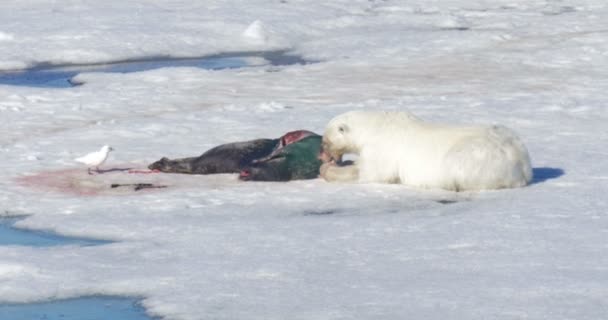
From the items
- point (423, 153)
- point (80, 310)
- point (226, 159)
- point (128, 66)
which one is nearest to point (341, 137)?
point (423, 153)

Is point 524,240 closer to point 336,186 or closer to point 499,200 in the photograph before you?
point 499,200

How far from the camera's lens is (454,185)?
8258 mm

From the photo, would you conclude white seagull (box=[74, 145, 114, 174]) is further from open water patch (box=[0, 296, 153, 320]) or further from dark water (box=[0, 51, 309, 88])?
dark water (box=[0, 51, 309, 88])

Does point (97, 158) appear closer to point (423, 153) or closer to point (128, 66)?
point (423, 153)

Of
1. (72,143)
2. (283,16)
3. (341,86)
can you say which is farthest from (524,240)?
(283,16)

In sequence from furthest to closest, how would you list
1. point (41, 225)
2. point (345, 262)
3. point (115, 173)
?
point (115, 173) → point (41, 225) → point (345, 262)

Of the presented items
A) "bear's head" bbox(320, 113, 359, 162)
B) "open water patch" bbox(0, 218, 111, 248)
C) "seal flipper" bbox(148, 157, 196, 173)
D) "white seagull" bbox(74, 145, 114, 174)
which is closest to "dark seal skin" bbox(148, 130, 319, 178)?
"seal flipper" bbox(148, 157, 196, 173)

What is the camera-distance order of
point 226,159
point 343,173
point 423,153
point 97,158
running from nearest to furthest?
point 423,153, point 343,173, point 97,158, point 226,159

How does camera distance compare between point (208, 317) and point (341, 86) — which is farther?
point (341, 86)

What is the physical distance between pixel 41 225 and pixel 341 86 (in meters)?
6.18

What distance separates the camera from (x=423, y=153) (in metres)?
8.30

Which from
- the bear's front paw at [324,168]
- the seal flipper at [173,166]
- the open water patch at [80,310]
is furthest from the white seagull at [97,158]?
the open water patch at [80,310]

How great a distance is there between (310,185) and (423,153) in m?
0.75

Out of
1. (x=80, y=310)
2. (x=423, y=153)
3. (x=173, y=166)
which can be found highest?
(x=423, y=153)
